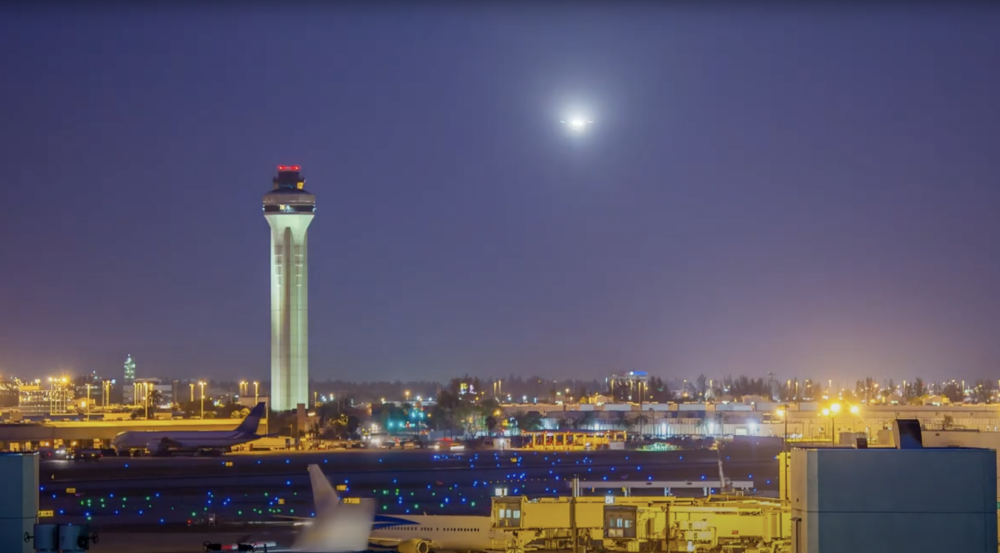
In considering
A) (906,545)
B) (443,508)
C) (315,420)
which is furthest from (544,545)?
(315,420)

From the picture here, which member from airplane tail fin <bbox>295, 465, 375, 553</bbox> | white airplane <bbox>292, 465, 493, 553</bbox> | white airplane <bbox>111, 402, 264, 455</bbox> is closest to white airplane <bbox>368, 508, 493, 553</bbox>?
white airplane <bbox>292, 465, 493, 553</bbox>

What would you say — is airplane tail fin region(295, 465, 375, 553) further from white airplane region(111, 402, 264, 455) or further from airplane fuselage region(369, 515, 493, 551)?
white airplane region(111, 402, 264, 455)

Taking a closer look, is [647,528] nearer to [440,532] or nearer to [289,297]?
[440,532]

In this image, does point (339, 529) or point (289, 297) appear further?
point (289, 297)

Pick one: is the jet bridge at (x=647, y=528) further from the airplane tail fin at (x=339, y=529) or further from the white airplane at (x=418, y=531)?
the white airplane at (x=418, y=531)

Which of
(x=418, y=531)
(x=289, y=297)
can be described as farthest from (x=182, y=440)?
(x=418, y=531)

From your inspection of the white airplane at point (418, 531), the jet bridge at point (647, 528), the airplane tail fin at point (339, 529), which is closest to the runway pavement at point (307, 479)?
the airplane tail fin at point (339, 529)

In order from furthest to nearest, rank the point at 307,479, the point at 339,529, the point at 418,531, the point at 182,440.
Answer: the point at 182,440 < the point at 307,479 < the point at 418,531 < the point at 339,529
